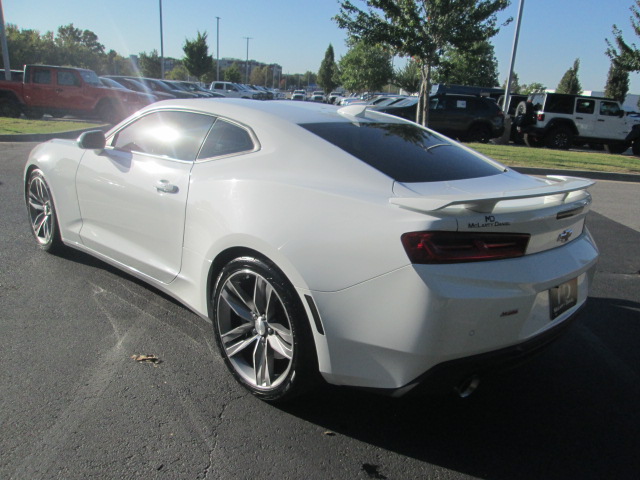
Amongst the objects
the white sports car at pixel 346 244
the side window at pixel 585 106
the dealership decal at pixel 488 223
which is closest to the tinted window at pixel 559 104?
the side window at pixel 585 106

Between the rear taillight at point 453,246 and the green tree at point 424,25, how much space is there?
1451 centimetres

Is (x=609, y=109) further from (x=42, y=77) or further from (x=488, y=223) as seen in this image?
(x=42, y=77)

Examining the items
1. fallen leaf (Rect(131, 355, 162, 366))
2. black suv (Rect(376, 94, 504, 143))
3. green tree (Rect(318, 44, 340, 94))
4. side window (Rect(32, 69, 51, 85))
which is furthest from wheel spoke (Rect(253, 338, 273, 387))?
green tree (Rect(318, 44, 340, 94))

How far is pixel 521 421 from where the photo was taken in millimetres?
2627

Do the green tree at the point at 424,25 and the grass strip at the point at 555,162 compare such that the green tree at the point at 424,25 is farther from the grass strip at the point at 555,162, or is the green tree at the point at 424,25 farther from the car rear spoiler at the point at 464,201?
the car rear spoiler at the point at 464,201

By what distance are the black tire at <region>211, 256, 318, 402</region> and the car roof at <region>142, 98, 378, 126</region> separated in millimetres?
892

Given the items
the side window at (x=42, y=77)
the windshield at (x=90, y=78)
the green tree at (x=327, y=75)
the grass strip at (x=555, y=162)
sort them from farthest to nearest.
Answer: the green tree at (x=327, y=75) → the windshield at (x=90, y=78) → the side window at (x=42, y=77) → the grass strip at (x=555, y=162)

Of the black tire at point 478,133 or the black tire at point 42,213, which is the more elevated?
the black tire at point 478,133

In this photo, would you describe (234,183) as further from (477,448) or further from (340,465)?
(477,448)

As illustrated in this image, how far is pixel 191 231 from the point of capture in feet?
9.65

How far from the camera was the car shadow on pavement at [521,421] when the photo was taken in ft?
7.60

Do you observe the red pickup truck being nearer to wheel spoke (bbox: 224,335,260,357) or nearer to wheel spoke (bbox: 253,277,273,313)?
wheel spoke (bbox: 224,335,260,357)

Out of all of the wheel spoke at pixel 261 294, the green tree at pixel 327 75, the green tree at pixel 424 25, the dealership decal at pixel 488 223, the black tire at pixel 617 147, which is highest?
the green tree at pixel 327 75

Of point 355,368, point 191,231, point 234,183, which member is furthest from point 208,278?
point 355,368
